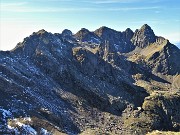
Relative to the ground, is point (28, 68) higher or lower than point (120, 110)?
higher

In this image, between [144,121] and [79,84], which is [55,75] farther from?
[144,121]

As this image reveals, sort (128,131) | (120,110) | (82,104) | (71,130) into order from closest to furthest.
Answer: (71,130) → (128,131) → (82,104) → (120,110)

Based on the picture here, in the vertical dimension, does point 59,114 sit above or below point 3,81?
below

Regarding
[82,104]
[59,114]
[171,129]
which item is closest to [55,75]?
[82,104]

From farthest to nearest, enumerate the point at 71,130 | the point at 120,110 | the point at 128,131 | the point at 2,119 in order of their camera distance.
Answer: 1. the point at 120,110
2. the point at 128,131
3. the point at 71,130
4. the point at 2,119

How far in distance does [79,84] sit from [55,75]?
13770mm

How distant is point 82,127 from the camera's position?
6117 inches

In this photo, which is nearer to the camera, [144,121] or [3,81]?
[3,81]

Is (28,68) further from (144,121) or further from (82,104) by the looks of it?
(144,121)

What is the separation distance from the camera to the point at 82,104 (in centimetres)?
17925

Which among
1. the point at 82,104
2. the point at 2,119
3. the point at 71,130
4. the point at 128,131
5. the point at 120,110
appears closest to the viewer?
the point at 2,119

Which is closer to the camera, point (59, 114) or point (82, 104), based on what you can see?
point (59, 114)

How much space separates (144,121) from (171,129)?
1730 cm

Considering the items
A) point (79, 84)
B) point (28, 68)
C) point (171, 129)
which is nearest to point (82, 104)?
point (79, 84)
